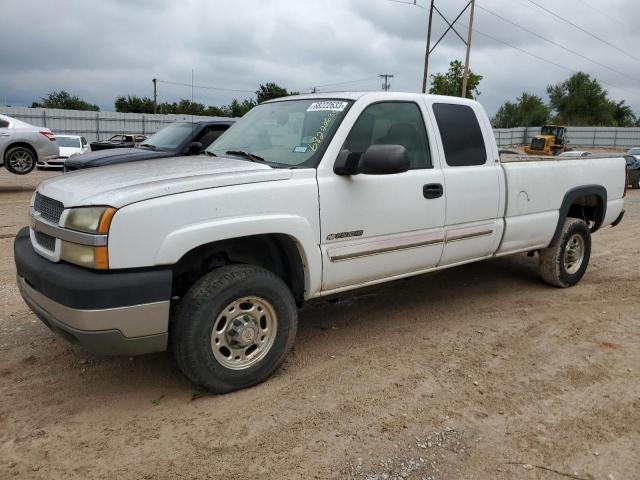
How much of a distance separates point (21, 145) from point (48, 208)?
10.9 metres

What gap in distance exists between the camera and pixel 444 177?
437 centimetres

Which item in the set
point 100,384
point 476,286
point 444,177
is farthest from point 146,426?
point 476,286

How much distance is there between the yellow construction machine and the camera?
39.5 m

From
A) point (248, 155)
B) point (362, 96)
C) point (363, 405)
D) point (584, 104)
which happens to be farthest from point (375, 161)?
point (584, 104)

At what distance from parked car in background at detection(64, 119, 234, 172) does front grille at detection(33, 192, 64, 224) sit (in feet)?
16.6

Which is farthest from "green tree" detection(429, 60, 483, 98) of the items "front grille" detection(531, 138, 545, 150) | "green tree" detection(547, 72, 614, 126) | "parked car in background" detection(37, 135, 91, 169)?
"green tree" detection(547, 72, 614, 126)

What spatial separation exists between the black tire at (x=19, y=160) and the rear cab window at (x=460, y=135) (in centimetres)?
1121

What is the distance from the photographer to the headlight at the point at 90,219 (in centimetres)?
290

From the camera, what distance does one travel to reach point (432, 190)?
4.26 m

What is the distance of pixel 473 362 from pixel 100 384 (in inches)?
101

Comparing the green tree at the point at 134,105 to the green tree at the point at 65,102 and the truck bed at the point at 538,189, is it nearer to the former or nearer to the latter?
the green tree at the point at 65,102

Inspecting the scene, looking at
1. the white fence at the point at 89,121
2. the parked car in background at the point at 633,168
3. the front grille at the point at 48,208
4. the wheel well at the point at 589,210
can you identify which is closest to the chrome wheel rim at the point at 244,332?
the front grille at the point at 48,208

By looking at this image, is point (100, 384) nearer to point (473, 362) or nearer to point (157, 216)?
point (157, 216)

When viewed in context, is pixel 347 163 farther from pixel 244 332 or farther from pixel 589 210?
pixel 589 210
